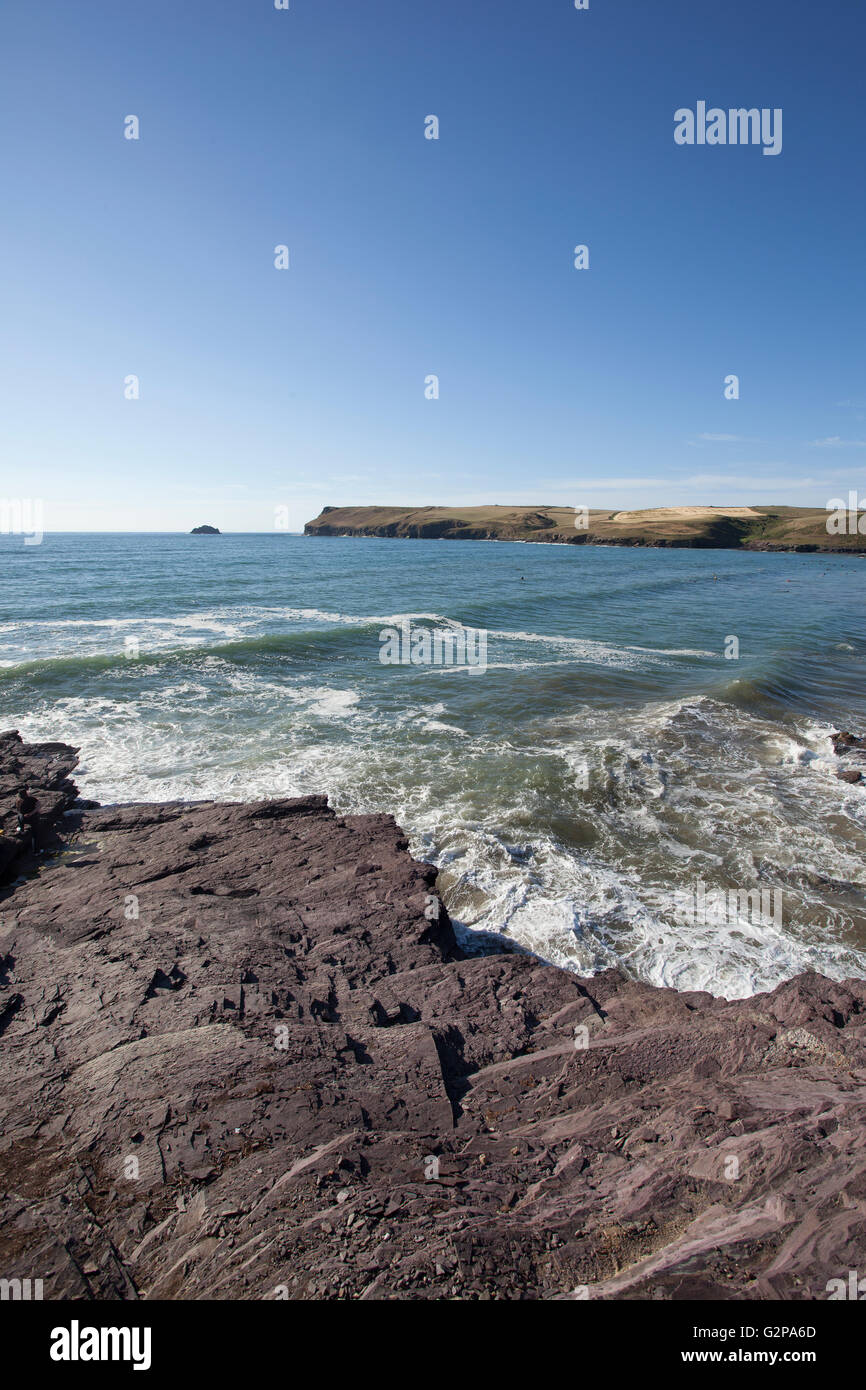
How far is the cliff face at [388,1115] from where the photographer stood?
5035 mm

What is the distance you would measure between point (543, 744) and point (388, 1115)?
16.4 m

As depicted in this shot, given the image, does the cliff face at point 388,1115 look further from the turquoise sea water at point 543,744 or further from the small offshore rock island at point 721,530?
the small offshore rock island at point 721,530

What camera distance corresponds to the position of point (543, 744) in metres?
22.2

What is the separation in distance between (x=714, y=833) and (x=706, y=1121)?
10.6 metres

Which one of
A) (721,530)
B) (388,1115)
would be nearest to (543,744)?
(388,1115)

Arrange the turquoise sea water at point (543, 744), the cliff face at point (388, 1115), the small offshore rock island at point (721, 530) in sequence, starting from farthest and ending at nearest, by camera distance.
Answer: the small offshore rock island at point (721, 530), the turquoise sea water at point (543, 744), the cliff face at point (388, 1115)

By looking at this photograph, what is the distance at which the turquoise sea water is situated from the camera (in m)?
12.9

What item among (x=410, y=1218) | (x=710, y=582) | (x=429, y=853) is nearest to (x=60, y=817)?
(x=429, y=853)

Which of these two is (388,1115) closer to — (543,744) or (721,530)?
(543,744)

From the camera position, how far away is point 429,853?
14875 millimetres

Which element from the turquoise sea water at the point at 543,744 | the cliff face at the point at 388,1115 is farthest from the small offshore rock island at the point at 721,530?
the cliff face at the point at 388,1115

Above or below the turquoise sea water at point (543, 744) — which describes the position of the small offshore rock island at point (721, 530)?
above

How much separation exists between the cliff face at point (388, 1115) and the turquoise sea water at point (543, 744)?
3.04m

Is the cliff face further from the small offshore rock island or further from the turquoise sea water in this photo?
the small offshore rock island
